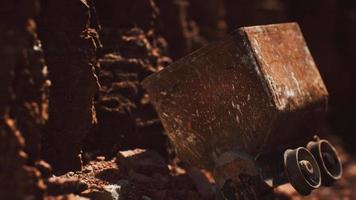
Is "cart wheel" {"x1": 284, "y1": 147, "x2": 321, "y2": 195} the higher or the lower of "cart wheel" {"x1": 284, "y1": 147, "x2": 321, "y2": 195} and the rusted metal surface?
the lower

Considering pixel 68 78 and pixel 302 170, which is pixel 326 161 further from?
pixel 68 78

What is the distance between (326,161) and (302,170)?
66 centimetres

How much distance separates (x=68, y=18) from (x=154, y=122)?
1.59 metres

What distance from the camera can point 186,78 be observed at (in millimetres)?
4918

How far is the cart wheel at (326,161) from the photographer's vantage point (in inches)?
204

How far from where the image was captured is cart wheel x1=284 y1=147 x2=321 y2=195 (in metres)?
4.67

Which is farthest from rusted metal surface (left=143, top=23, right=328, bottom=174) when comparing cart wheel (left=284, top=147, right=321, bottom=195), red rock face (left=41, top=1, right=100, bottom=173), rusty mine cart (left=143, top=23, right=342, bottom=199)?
red rock face (left=41, top=1, right=100, bottom=173)

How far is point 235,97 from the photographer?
4770mm

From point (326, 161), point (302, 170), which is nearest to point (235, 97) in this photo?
point (302, 170)

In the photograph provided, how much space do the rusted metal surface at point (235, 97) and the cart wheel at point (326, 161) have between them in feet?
A: 0.71

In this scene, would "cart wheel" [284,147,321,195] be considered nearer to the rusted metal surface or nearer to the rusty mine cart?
the rusty mine cart

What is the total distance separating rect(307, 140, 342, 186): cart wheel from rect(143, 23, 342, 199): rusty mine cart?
12 mm

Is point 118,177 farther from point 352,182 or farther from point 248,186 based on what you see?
point 352,182

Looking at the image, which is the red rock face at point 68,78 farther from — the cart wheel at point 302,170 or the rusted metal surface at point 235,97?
the cart wheel at point 302,170
